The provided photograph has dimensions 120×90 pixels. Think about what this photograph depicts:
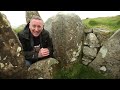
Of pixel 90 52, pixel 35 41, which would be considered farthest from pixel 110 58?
pixel 35 41

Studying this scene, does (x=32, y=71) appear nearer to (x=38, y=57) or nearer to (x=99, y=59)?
(x=38, y=57)

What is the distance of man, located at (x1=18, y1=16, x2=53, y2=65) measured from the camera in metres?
12.6

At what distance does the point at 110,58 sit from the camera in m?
13.3

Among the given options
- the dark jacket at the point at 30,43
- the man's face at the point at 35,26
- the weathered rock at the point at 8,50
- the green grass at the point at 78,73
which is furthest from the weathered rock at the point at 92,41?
the weathered rock at the point at 8,50

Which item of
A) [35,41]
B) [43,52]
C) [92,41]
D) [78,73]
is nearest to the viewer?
[43,52]

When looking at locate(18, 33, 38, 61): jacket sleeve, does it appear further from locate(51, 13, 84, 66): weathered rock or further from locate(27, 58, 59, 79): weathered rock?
locate(51, 13, 84, 66): weathered rock

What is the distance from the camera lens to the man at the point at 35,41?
41.4ft

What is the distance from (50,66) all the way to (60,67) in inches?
32.7

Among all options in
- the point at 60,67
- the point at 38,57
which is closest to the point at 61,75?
the point at 60,67

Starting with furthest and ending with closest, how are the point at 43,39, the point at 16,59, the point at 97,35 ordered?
the point at 97,35 < the point at 43,39 < the point at 16,59

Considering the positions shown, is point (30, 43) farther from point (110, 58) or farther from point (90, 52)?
point (110, 58)

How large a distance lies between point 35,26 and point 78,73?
299 centimetres

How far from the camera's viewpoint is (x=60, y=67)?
43.9ft

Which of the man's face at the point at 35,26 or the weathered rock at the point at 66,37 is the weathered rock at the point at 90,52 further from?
the man's face at the point at 35,26
